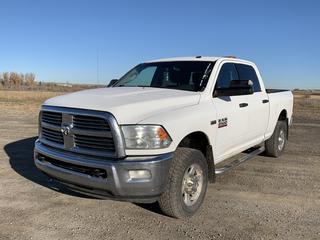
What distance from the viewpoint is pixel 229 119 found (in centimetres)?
541

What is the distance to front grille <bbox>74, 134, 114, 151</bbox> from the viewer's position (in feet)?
13.1

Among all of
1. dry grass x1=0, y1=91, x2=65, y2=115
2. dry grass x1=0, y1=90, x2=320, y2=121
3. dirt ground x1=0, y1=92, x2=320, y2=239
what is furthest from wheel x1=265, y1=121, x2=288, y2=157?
dry grass x1=0, y1=91, x2=65, y2=115

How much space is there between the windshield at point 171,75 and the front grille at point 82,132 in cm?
171

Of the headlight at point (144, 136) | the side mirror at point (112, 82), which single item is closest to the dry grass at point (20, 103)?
the side mirror at point (112, 82)

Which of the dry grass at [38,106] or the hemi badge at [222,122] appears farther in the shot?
the dry grass at [38,106]

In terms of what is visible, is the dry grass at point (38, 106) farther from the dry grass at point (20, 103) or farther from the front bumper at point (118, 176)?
the front bumper at point (118, 176)

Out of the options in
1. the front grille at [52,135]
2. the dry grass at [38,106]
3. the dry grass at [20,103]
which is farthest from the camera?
the dry grass at [20,103]

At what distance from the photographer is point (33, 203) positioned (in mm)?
5105

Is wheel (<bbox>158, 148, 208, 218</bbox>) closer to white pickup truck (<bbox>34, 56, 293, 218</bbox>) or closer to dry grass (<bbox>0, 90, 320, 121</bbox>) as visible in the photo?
white pickup truck (<bbox>34, 56, 293, 218</bbox>)

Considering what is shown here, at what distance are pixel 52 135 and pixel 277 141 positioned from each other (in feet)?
16.3

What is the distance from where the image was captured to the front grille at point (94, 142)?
4008 millimetres

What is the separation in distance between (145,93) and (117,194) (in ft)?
4.99

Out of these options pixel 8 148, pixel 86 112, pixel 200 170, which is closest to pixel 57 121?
pixel 86 112

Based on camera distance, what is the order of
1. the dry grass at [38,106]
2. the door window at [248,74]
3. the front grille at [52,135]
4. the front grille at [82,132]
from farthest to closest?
Answer: the dry grass at [38,106] < the door window at [248,74] < the front grille at [52,135] < the front grille at [82,132]
